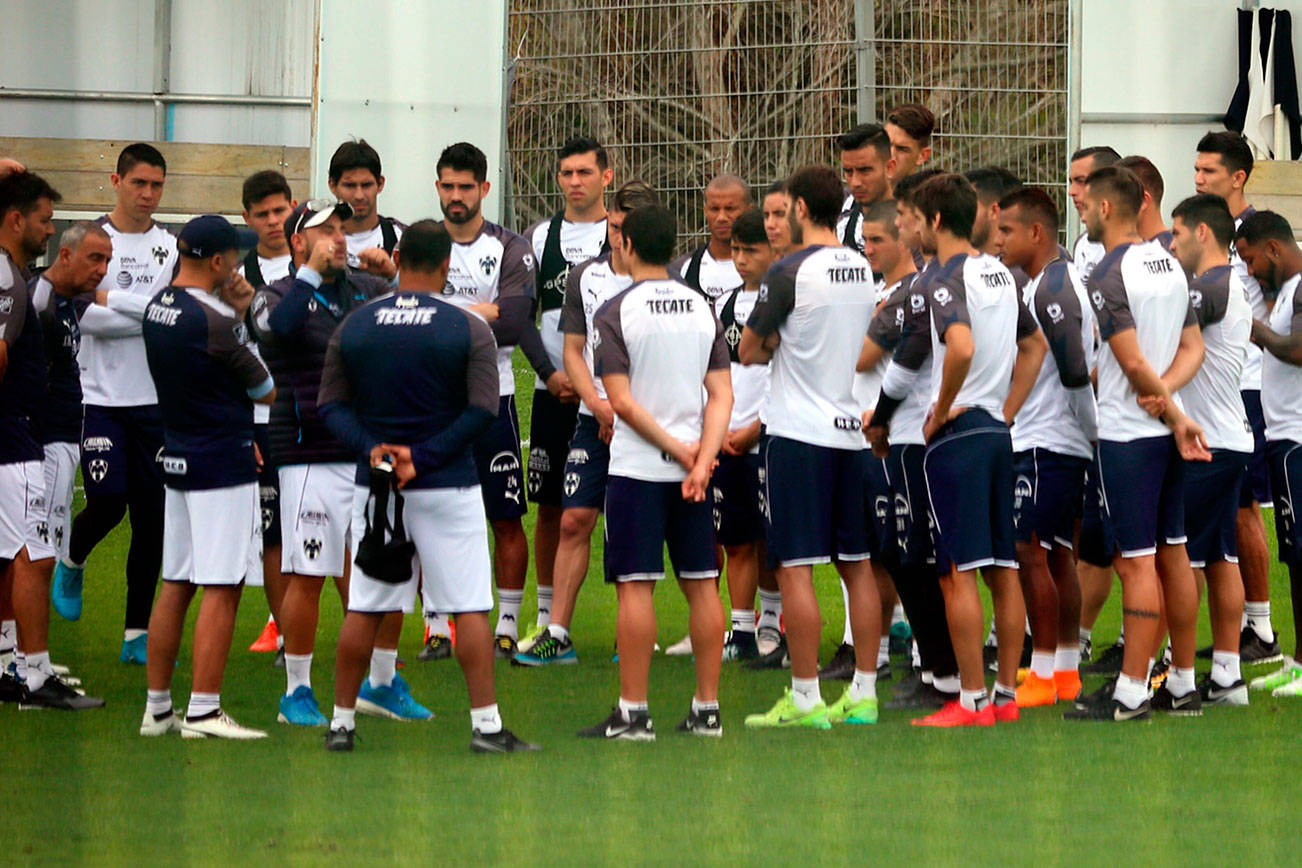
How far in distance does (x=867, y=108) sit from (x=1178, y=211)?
25.7 ft

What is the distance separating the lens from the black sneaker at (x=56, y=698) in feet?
23.7

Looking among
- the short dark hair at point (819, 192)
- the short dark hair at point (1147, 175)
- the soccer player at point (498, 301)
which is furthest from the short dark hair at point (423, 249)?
the short dark hair at point (1147, 175)

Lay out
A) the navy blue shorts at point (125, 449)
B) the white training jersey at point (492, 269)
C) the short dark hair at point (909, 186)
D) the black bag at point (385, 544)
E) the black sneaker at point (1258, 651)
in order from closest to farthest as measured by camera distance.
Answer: the black bag at point (385, 544) < the short dark hair at point (909, 186) < the navy blue shorts at point (125, 449) < the black sneaker at point (1258, 651) < the white training jersey at point (492, 269)

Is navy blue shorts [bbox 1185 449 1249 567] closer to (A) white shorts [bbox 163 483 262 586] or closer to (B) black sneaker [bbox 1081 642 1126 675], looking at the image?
(B) black sneaker [bbox 1081 642 1126 675]

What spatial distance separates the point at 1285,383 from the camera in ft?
25.6

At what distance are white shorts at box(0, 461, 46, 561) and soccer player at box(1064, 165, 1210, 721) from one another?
4.19 meters

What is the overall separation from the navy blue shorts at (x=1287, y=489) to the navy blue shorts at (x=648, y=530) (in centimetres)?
275

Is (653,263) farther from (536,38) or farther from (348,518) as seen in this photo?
(536,38)

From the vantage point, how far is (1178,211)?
24.9 feet

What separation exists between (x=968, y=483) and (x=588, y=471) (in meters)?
2.25

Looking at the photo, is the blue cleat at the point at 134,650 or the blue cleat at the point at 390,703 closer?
the blue cleat at the point at 390,703

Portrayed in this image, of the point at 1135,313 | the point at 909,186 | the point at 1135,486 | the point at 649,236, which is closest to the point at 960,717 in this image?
the point at 1135,486

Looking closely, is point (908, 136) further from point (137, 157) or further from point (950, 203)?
point (137, 157)

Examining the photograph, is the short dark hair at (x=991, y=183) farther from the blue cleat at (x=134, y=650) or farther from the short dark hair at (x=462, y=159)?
the blue cleat at (x=134, y=650)
